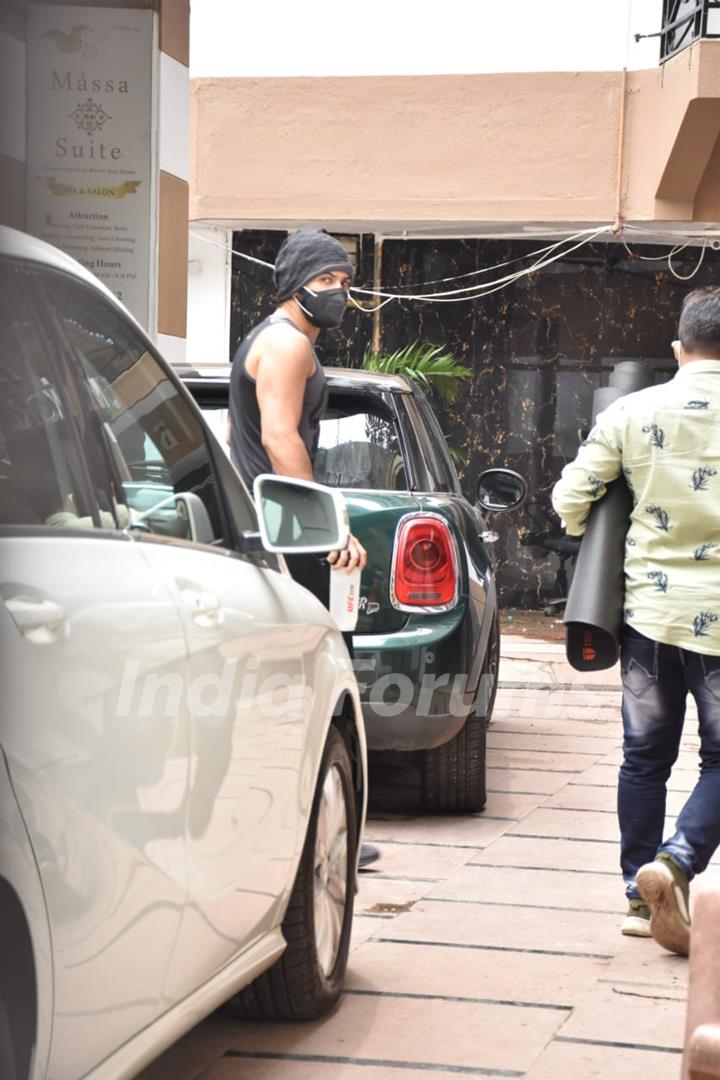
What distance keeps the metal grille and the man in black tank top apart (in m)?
8.08

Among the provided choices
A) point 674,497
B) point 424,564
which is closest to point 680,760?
point 424,564

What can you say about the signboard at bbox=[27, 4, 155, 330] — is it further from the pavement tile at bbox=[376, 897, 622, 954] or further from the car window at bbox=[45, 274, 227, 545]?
the pavement tile at bbox=[376, 897, 622, 954]

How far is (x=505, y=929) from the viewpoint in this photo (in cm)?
479

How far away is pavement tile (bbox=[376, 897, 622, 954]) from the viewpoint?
462 centimetres

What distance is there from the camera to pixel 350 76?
13625 mm

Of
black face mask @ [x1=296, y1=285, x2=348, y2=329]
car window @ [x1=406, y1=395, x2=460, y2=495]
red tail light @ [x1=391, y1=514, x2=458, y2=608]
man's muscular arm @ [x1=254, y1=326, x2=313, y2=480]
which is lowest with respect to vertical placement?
red tail light @ [x1=391, y1=514, x2=458, y2=608]

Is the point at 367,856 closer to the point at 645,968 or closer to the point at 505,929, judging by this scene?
the point at 505,929

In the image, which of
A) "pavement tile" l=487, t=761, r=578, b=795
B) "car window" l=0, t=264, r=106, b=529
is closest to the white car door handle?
"car window" l=0, t=264, r=106, b=529

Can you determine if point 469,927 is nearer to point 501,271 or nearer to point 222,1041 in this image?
point 222,1041

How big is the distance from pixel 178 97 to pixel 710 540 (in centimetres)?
227

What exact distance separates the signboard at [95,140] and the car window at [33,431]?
6.59ft

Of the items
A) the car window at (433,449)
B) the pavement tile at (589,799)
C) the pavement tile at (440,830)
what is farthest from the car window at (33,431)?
the pavement tile at (589,799)

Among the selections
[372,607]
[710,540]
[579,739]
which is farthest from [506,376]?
[710,540]

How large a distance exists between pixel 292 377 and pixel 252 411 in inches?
8.7
